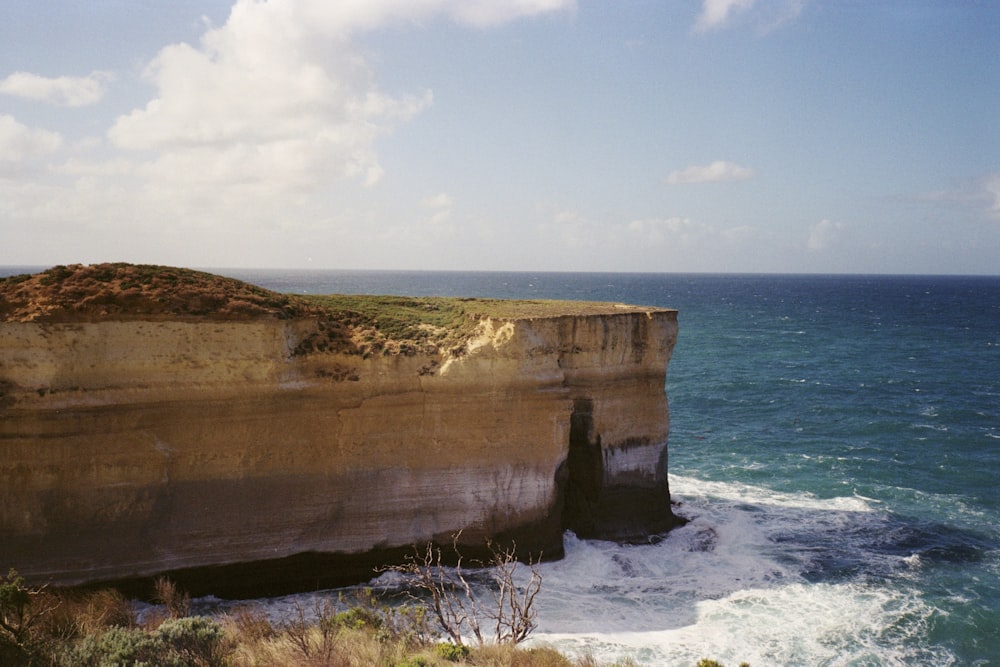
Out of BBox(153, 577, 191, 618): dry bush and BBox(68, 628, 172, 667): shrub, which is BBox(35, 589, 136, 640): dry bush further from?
BBox(68, 628, 172, 667): shrub

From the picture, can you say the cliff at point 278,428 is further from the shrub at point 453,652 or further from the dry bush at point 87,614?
the shrub at point 453,652

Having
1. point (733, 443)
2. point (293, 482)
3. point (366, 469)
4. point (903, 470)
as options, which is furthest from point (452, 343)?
point (903, 470)

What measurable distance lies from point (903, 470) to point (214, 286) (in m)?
24.1

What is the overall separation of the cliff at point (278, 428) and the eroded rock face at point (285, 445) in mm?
43

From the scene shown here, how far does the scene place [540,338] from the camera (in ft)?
60.3

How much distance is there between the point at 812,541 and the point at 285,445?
1464cm

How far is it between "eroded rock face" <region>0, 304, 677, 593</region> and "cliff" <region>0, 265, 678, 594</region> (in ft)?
0.14

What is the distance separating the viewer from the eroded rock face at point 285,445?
15500mm

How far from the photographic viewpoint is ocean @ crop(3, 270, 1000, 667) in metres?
15.2

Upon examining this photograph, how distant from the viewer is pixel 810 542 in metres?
20.1

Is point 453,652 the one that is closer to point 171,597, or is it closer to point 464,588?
point 464,588

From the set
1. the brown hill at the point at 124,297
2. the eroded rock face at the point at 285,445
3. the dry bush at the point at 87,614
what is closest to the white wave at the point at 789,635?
the eroded rock face at the point at 285,445

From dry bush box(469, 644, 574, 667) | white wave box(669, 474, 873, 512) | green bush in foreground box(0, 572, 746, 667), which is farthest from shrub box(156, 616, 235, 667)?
white wave box(669, 474, 873, 512)

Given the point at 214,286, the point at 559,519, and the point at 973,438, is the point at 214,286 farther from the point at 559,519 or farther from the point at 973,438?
the point at 973,438
